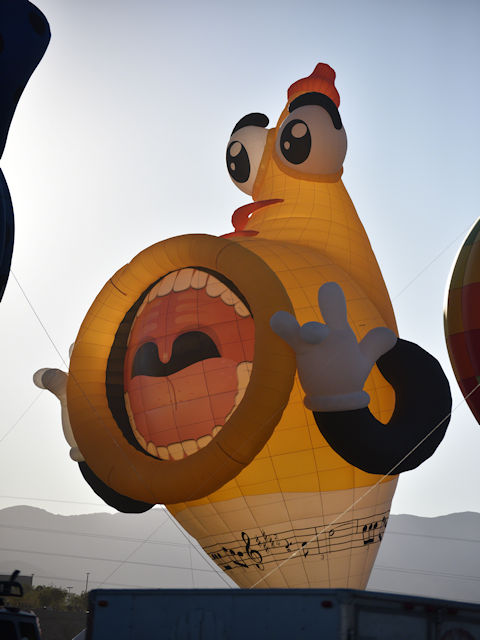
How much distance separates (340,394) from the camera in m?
9.08

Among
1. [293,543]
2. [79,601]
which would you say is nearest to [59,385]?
[293,543]

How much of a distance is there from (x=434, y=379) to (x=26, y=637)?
4788 millimetres

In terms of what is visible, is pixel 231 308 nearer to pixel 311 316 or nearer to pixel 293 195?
pixel 311 316

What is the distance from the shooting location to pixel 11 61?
9.30m

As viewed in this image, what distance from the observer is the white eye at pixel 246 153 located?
41.5 feet

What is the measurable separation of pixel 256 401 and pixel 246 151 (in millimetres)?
4748

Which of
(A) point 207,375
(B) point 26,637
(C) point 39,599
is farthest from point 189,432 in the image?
(C) point 39,599

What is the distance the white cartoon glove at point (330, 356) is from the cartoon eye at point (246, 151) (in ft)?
13.1

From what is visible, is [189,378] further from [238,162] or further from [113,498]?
[238,162]

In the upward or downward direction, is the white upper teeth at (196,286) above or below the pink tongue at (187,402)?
above

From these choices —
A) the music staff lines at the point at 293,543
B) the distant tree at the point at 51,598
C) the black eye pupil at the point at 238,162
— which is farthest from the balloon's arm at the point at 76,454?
the distant tree at the point at 51,598

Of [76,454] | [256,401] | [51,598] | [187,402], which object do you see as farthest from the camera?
[51,598]

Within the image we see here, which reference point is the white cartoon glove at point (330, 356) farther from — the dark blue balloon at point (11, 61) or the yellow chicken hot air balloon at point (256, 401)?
the dark blue balloon at point (11, 61)

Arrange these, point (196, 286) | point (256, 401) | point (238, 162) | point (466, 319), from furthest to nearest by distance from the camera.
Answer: point (238, 162), point (466, 319), point (196, 286), point (256, 401)
